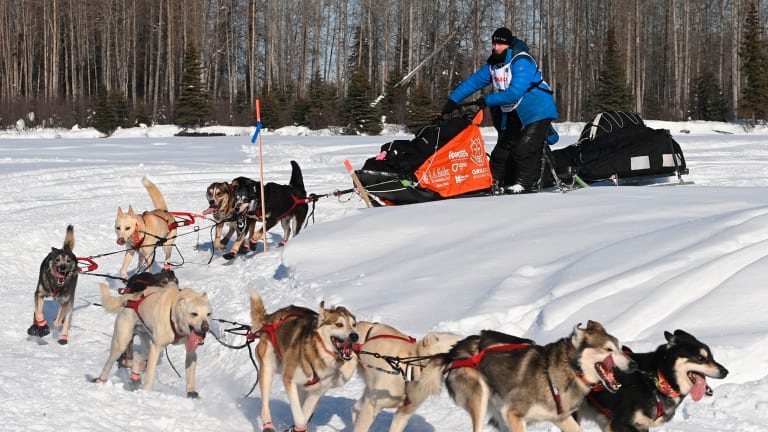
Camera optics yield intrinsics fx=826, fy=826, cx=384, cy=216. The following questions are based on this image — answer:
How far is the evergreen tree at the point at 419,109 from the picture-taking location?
2975 centimetres

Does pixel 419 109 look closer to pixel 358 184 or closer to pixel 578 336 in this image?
pixel 358 184

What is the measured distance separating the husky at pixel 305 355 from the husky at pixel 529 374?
62 cm

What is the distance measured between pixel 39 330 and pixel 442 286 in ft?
10.6

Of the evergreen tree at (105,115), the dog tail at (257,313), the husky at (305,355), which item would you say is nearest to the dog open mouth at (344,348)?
the husky at (305,355)

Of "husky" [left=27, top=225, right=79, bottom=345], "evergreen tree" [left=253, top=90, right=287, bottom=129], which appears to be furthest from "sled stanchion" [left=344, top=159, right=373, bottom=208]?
"evergreen tree" [left=253, top=90, right=287, bottom=129]

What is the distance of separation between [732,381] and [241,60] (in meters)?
44.7

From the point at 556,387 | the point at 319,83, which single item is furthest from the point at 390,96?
the point at 556,387

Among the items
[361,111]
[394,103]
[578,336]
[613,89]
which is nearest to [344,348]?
[578,336]

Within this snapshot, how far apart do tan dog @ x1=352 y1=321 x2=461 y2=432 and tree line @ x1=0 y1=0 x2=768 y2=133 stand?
89.2 feet

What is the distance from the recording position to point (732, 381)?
4.06 metres

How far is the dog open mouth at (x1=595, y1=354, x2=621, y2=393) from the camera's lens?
346 cm

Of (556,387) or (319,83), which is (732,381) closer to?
(556,387)

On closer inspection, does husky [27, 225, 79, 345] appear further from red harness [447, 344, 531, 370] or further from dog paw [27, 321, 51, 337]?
red harness [447, 344, 531, 370]

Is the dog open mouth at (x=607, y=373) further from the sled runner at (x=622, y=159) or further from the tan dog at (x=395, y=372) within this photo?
the sled runner at (x=622, y=159)
